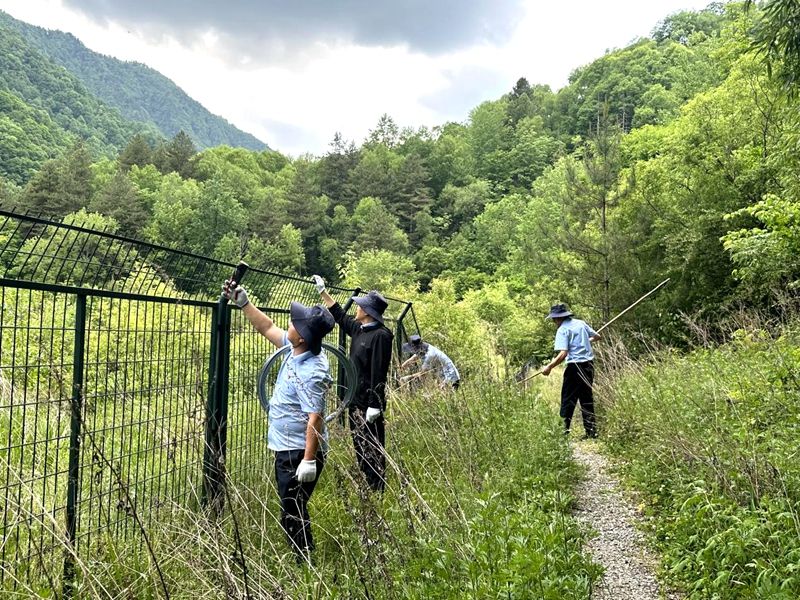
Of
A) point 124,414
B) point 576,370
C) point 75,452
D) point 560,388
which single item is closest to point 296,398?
point 124,414

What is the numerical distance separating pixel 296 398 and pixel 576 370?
5.29m

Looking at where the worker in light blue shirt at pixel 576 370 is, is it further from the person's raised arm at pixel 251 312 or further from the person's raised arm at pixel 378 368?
the person's raised arm at pixel 251 312

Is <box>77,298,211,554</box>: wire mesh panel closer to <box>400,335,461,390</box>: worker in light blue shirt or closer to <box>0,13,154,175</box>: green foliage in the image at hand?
<box>400,335,461,390</box>: worker in light blue shirt

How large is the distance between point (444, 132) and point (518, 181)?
25.2 meters

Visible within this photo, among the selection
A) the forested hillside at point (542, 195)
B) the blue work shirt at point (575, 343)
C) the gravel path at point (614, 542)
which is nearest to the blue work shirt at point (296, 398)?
the forested hillside at point (542, 195)

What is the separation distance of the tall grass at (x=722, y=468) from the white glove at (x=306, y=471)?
205 centimetres

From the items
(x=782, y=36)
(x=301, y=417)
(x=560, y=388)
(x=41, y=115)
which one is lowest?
(x=560, y=388)

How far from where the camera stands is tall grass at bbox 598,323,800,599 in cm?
280

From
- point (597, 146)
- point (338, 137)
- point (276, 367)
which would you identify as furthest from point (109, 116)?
point (276, 367)

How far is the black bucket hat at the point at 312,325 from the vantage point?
3.77 meters

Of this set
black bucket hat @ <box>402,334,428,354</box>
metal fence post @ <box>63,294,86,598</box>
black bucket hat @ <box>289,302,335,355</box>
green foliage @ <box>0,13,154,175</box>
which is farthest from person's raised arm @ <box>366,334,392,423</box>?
green foliage @ <box>0,13,154,175</box>

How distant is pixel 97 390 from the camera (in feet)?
10.1

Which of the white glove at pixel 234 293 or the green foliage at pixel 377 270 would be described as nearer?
the white glove at pixel 234 293

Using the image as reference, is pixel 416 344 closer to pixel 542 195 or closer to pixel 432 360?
pixel 432 360
